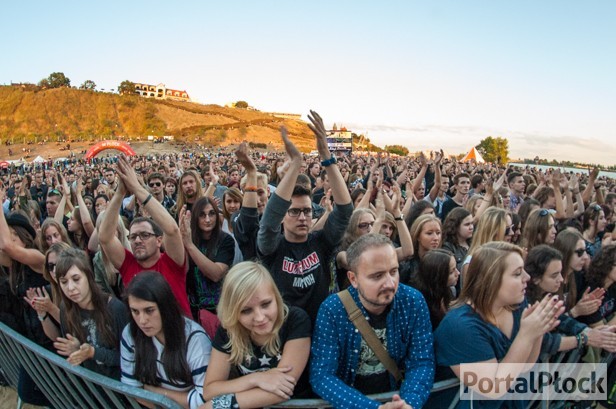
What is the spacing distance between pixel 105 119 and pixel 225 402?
417ft

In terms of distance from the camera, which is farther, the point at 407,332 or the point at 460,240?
the point at 460,240

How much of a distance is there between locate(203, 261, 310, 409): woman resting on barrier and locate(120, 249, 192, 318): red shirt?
111cm

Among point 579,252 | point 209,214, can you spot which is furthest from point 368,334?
point 579,252

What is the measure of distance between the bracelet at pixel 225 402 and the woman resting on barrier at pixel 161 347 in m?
0.26

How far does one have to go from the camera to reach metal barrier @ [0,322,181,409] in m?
2.23

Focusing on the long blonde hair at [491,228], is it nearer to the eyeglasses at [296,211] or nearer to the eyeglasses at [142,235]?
the eyeglasses at [296,211]

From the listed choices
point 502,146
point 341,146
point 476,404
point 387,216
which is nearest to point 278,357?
point 476,404

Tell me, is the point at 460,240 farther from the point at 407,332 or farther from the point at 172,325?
the point at 172,325

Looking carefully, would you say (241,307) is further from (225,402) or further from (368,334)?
(368,334)

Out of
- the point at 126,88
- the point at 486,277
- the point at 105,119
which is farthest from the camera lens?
the point at 126,88

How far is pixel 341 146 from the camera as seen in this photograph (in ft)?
148

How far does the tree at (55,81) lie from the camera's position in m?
121

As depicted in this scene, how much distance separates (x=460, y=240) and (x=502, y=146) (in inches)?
3385

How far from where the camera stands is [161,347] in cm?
254
